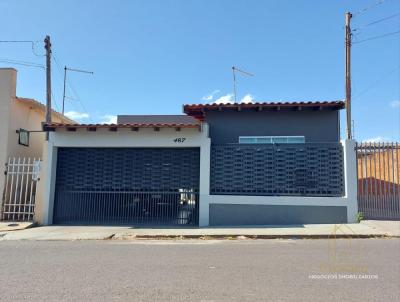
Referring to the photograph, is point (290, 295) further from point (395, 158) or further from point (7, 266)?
point (395, 158)

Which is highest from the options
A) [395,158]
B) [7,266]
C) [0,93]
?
[0,93]

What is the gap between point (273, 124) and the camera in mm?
12477

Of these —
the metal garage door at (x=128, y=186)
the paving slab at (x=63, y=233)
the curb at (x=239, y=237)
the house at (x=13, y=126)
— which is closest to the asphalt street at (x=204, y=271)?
the curb at (x=239, y=237)

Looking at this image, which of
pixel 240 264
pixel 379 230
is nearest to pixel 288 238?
pixel 379 230

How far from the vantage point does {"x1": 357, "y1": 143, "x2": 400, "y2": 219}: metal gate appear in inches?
435

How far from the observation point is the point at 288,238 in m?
9.19

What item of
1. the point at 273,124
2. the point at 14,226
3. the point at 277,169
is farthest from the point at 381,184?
the point at 14,226

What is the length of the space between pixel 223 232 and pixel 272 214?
203cm

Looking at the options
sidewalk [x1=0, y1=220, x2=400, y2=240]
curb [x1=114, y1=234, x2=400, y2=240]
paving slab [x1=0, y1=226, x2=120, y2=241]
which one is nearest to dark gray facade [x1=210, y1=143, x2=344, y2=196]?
sidewalk [x1=0, y1=220, x2=400, y2=240]

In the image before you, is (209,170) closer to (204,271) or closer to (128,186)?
(128,186)

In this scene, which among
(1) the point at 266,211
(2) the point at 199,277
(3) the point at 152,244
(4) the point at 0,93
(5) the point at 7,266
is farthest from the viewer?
(4) the point at 0,93

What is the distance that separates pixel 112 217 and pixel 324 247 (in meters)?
7.11

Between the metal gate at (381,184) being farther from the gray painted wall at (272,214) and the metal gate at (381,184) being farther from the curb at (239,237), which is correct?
the curb at (239,237)

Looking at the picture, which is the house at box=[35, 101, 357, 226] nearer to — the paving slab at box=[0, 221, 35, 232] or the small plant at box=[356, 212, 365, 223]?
the small plant at box=[356, 212, 365, 223]
